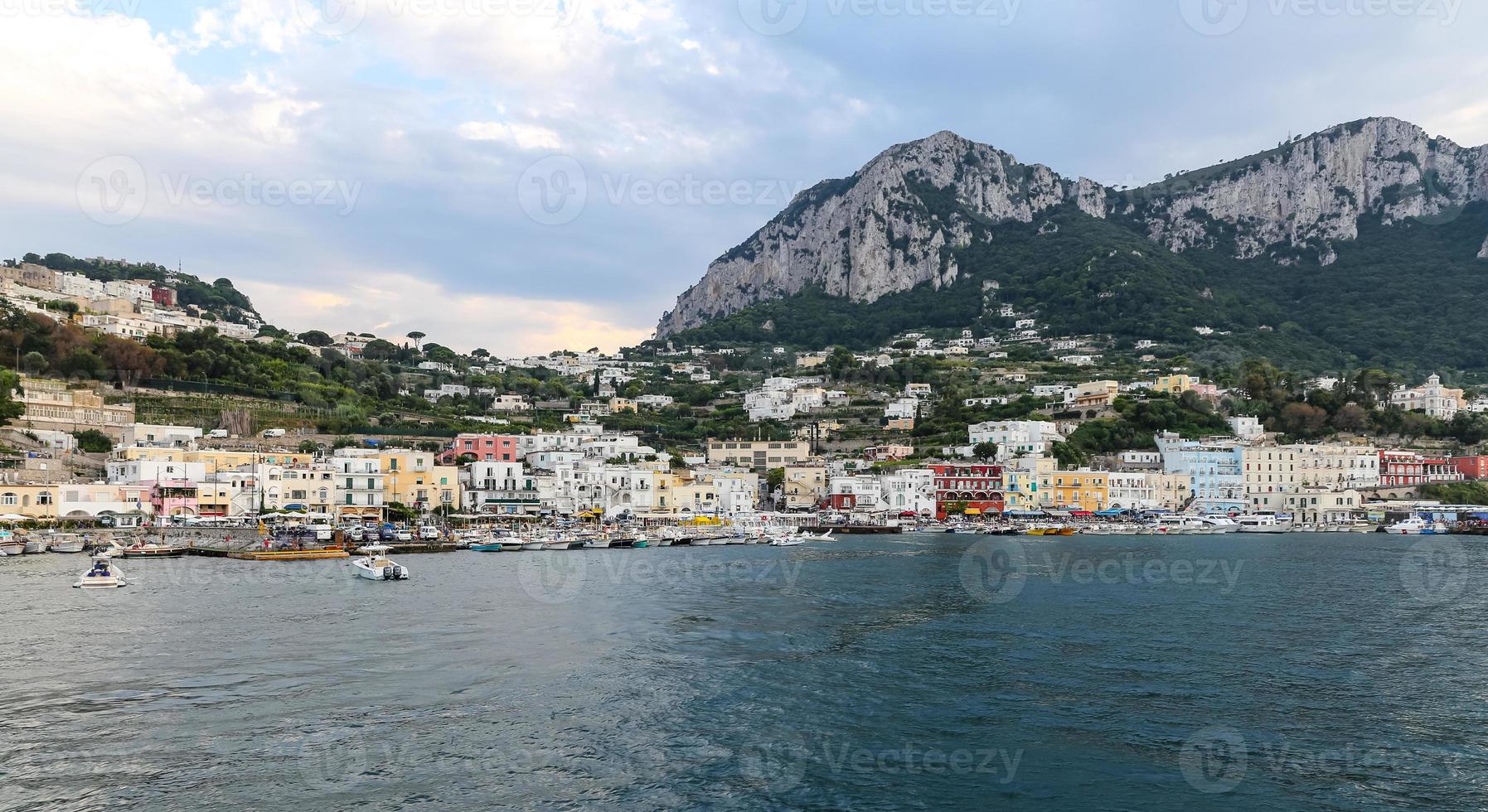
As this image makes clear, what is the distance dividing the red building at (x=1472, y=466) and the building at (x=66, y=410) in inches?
4597

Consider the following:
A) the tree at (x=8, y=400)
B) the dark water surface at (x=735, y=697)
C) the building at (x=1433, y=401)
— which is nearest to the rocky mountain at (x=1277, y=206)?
the building at (x=1433, y=401)

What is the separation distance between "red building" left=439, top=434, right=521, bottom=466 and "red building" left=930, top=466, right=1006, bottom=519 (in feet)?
123

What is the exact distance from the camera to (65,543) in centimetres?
5106

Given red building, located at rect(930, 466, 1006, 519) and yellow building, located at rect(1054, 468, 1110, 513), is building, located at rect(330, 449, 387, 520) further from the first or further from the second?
yellow building, located at rect(1054, 468, 1110, 513)

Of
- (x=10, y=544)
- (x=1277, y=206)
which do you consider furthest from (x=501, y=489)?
(x=1277, y=206)

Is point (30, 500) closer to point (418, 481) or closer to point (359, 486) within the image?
point (359, 486)

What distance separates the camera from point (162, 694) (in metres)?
19.8

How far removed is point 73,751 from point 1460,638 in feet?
110

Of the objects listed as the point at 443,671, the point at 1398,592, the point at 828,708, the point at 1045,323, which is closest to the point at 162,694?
the point at 443,671

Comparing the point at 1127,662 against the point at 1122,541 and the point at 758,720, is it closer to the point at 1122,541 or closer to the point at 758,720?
the point at 758,720

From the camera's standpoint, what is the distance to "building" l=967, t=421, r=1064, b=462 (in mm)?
91812

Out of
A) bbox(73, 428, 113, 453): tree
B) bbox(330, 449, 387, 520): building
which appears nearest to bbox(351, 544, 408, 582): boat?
bbox(330, 449, 387, 520): building

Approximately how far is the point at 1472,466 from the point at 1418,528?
2089cm

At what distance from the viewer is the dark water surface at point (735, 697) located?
15062 mm
